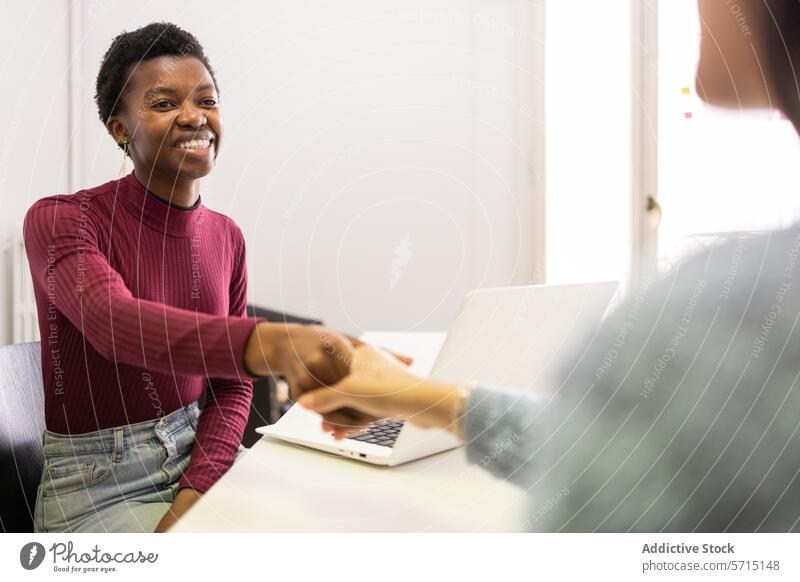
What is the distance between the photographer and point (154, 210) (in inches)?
17.4

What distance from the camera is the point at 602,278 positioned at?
47cm

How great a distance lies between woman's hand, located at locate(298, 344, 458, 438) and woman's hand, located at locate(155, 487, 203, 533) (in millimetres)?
115

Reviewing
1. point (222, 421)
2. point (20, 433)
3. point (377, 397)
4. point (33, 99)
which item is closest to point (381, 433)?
point (377, 397)

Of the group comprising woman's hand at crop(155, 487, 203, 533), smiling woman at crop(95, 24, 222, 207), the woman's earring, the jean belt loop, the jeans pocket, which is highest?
smiling woman at crop(95, 24, 222, 207)

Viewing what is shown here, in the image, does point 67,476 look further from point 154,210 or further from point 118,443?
point 154,210

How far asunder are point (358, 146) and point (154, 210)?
0.16 meters

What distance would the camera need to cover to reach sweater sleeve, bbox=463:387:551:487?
1.35 feet

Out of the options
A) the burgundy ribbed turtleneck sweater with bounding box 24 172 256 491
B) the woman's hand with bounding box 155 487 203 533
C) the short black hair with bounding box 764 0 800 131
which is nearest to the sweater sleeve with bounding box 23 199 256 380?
the burgundy ribbed turtleneck sweater with bounding box 24 172 256 491

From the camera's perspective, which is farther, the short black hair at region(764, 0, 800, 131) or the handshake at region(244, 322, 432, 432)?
→ the short black hair at region(764, 0, 800, 131)

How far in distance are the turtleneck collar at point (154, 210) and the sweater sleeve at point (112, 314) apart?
3cm

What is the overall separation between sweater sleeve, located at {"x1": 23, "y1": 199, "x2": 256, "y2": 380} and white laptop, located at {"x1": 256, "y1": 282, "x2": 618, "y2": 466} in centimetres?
9

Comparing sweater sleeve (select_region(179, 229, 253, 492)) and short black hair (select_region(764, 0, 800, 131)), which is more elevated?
short black hair (select_region(764, 0, 800, 131))

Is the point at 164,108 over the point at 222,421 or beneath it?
over

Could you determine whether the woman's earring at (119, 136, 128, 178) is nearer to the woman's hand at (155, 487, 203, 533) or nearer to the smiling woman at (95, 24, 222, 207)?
the smiling woman at (95, 24, 222, 207)
